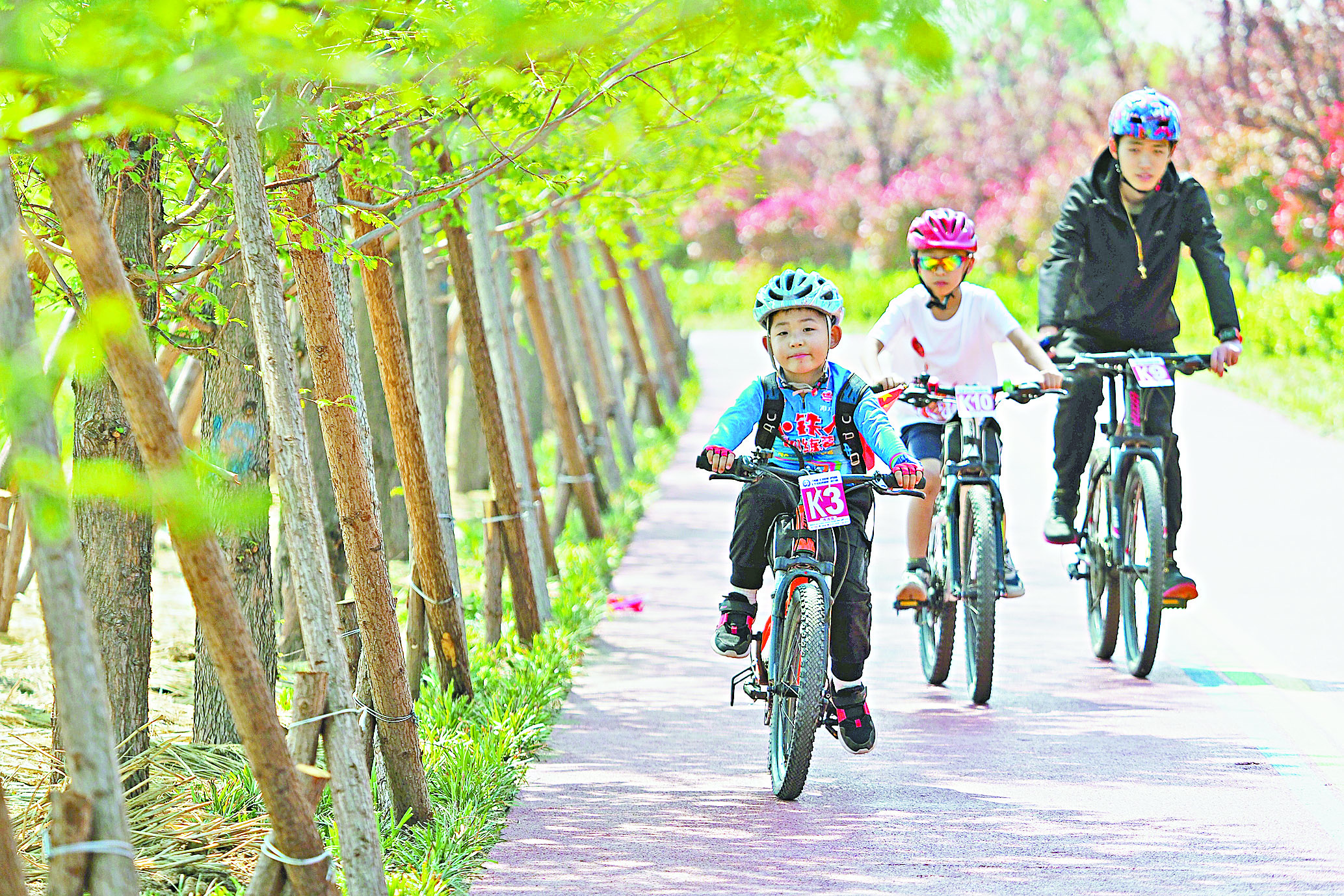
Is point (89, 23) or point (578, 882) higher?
point (89, 23)

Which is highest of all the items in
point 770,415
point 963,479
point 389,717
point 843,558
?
point 770,415

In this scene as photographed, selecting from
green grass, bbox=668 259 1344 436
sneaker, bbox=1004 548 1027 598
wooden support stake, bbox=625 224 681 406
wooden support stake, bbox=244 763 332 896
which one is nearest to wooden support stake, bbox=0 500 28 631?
wooden support stake, bbox=244 763 332 896

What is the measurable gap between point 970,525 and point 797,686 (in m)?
1.52

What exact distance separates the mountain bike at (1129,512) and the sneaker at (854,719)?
5.51 feet

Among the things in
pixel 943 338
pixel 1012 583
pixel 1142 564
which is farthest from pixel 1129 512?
pixel 943 338

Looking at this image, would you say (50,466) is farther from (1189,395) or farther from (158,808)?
(1189,395)

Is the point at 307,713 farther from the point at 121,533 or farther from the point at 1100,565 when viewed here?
the point at 1100,565

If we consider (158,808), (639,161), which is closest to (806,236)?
(639,161)

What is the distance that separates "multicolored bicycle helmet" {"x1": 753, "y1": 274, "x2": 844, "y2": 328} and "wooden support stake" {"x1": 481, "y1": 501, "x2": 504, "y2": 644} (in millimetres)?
2448

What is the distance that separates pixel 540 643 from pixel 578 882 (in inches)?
Answer: 118

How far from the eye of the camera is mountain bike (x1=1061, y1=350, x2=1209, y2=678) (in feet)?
21.8

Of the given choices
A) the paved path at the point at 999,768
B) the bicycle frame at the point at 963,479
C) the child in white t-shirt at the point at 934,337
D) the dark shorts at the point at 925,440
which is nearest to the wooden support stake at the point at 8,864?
the paved path at the point at 999,768

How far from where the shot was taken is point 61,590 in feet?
10.6

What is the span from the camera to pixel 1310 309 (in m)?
18.0
